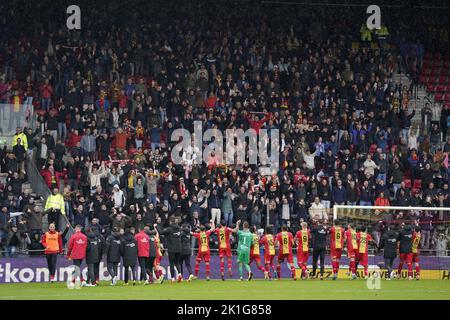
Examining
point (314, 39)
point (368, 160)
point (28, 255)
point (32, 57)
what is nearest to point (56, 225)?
point (28, 255)

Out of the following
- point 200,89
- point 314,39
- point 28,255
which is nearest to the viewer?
point 28,255

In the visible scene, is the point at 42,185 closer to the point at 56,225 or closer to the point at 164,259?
the point at 56,225

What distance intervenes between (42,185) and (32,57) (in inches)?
241

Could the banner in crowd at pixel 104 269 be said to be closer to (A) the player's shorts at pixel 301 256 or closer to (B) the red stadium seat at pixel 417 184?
(A) the player's shorts at pixel 301 256

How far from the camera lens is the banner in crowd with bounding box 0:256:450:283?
29.7 m

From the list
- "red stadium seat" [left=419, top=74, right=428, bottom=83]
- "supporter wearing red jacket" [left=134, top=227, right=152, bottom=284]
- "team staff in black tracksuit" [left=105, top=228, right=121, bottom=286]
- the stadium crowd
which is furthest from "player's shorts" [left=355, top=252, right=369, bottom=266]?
"red stadium seat" [left=419, top=74, right=428, bottom=83]

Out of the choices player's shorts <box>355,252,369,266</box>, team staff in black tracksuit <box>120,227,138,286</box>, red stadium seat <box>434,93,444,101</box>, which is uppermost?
red stadium seat <box>434,93,444,101</box>

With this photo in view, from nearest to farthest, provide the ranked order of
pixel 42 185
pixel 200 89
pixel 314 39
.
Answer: pixel 42 185, pixel 200 89, pixel 314 39

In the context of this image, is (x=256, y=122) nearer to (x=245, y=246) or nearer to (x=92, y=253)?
(x=245, y=246)

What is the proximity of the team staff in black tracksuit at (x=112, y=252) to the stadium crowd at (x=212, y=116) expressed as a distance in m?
1.16

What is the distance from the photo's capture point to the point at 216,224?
33.4m

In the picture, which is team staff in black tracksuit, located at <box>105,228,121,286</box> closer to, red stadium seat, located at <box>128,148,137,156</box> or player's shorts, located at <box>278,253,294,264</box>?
player's shorts, located at <box>278,253,294,264</box>

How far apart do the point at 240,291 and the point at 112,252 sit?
153 inches

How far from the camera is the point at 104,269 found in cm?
3038
